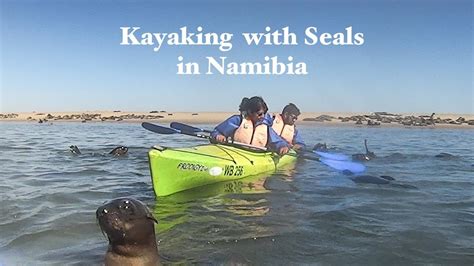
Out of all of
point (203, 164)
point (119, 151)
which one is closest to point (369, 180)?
point (203, 164)

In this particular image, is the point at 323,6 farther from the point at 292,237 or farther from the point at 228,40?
the point at 292,237

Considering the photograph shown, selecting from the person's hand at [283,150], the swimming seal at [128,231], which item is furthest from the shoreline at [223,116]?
the swimming seal at [128,231]

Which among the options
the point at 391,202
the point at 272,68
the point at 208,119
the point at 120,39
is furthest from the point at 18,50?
the point at 391,202

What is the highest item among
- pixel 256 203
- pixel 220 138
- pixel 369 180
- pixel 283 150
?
pixel 220 138

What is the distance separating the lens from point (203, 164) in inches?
198

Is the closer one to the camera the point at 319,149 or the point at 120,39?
the point at 120,39

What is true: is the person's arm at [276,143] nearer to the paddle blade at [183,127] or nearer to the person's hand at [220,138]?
the person's hand at [220,138]

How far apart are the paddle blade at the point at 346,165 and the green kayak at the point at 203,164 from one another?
0.36m

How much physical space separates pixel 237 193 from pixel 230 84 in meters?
1.59

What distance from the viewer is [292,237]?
13.1ft

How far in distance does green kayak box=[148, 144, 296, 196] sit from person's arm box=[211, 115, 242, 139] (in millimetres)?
130

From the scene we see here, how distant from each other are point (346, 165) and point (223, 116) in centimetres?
117

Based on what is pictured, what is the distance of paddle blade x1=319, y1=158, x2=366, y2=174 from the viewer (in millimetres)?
4824

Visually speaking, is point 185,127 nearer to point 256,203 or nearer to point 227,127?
point 227,127
